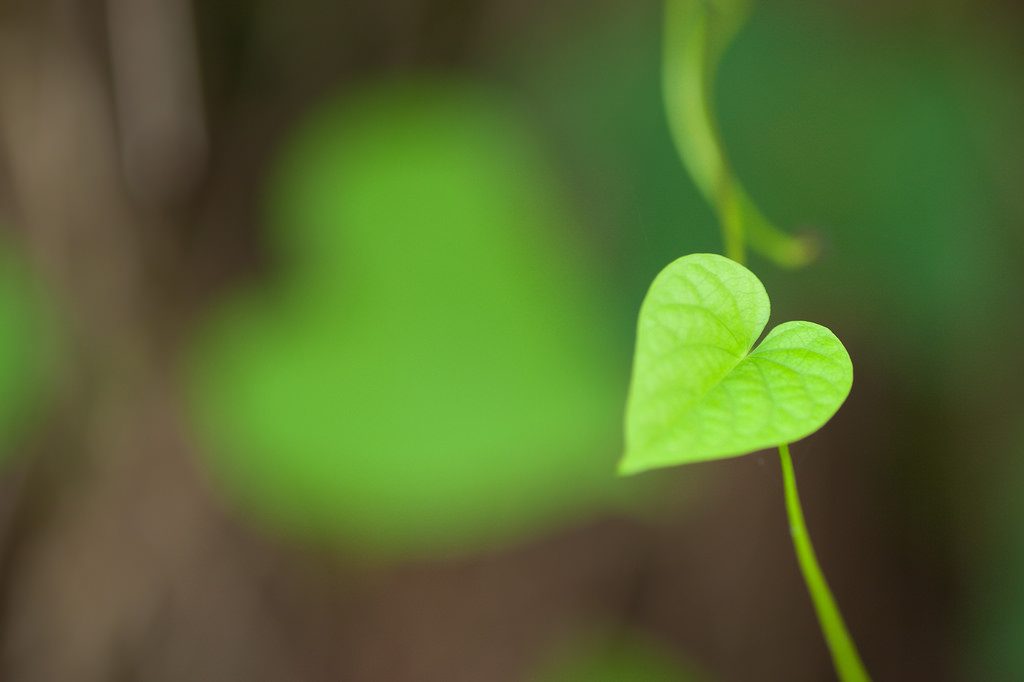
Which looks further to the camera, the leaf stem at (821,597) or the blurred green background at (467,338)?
the blurred green background at (467,338)

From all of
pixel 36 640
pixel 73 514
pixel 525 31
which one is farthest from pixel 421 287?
pixel 36 640

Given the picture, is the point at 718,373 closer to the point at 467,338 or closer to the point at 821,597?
the point at 821,597

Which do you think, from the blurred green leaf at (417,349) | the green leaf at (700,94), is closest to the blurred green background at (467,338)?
the blurred green leaf at (417,349)

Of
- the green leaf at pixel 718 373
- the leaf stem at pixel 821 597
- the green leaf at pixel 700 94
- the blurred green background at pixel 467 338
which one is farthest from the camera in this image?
the blurred green background at pixel 467 338

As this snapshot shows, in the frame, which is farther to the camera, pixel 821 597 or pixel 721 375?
pixel 821 597

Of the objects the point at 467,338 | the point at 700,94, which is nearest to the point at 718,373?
the point at 700,94

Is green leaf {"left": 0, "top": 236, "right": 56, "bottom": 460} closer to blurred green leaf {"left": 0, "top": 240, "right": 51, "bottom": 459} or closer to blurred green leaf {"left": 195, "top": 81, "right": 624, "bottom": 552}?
blurred green leaf {"left": 0, "top": 240, "right": 51, "bottom": 459}

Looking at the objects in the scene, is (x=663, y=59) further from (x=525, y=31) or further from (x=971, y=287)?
(x=971, y=287)

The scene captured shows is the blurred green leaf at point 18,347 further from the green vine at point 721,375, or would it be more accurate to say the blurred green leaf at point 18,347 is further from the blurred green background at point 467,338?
the green vine at point 721,375
